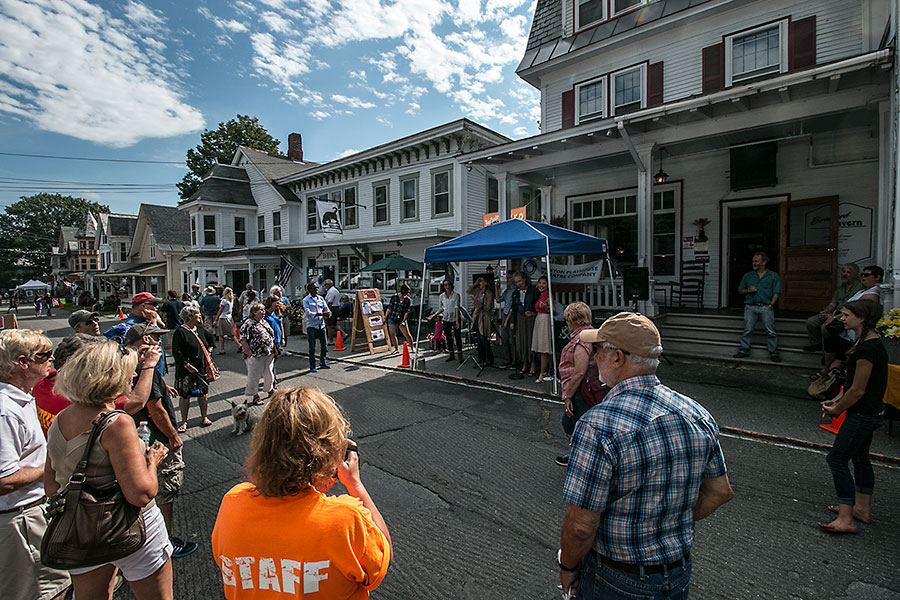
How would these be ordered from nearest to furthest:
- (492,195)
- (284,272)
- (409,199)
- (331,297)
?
(331,297), (492,195), (409,199), (284,272)

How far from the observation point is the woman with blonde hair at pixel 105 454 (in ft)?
6.32

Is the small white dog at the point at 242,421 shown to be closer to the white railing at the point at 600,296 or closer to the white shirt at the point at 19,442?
the white shirt at the point at 19,442

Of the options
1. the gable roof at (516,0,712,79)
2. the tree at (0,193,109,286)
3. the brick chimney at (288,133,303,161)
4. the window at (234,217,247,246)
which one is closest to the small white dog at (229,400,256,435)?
the gable roof at (516,0,712,79)

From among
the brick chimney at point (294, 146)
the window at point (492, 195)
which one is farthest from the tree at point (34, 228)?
the window at point (492, 195)

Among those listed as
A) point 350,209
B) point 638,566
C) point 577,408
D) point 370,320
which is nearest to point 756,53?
point 577,408

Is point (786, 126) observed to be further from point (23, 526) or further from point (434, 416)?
point (23, 526)

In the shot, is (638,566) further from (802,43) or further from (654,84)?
(654,84)

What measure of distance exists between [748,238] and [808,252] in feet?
4.31

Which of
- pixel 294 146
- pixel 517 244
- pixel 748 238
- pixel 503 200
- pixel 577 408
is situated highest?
pixel 294 146

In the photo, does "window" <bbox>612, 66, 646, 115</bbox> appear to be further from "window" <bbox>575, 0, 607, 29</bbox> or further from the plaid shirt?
the plaid shirt

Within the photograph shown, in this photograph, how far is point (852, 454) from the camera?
126 inches

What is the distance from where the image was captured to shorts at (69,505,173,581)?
2.09 metres

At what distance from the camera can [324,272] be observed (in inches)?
840

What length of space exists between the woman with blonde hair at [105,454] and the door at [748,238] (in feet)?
39.6
